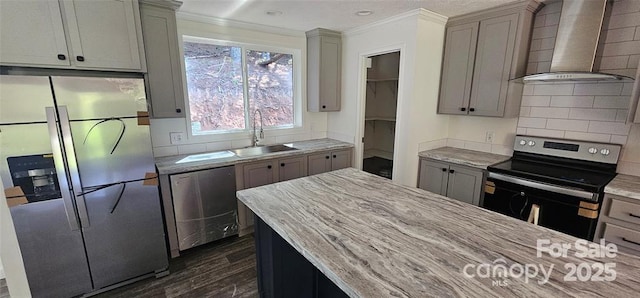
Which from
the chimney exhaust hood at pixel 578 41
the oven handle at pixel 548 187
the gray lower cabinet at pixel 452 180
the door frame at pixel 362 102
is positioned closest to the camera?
the oven handle at pixel 548 187

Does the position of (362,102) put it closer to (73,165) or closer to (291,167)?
(291,167)

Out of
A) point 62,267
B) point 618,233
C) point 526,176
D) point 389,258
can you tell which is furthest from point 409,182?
point 62,267

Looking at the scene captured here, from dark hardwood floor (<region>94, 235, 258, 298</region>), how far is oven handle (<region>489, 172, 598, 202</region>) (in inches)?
90.2

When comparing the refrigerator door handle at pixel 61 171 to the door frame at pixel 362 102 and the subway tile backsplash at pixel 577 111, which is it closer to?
the door frame at pixel 362 102

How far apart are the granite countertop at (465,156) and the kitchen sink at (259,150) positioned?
5.41 feet

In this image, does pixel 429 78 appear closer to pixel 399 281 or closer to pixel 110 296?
pixel 399 281

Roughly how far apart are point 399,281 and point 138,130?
6.59ft

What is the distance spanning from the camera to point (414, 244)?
3.44 feet

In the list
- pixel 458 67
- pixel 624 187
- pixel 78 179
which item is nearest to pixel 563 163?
pixel 624 187

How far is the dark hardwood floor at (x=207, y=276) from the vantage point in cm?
202

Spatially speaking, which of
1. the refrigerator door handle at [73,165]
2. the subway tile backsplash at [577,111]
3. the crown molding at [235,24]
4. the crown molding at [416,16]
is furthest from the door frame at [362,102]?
the refrigerator door handle at [73,165]

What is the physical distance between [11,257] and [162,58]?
1.83 m

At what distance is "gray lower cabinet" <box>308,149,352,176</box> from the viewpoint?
3143mm

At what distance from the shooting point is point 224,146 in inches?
Answer: 122
